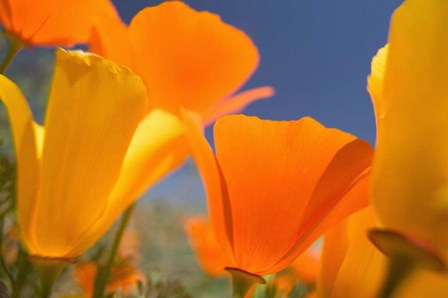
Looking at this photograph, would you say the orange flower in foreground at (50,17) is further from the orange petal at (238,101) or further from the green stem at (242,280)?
the green stem at (242,280)

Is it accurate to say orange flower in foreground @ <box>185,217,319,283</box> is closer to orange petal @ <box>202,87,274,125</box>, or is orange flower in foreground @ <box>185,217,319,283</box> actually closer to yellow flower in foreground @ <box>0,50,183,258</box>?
orange petal @ <box>202,87,274,125</box>

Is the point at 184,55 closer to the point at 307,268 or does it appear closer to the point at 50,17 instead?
the point at 50,17

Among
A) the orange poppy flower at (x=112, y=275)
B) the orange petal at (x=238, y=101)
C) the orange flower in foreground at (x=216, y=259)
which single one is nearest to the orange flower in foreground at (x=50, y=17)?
the orange petal at (x=238, y=101)

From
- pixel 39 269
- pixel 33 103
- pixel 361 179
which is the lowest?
pixel 33 103

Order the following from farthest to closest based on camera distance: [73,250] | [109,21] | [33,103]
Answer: [33,103]
[109,21]
[73,250]

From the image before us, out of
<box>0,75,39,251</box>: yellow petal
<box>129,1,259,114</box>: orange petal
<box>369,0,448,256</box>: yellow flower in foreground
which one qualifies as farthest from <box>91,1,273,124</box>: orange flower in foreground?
<box>369,0,448,256</box>: yellow flower in foreground

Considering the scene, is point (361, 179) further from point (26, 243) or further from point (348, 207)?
point (26, 243)

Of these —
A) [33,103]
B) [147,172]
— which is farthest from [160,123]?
[33,103]
